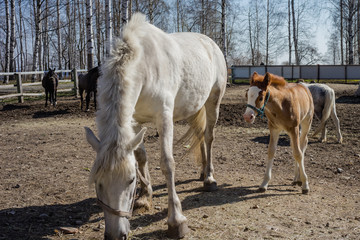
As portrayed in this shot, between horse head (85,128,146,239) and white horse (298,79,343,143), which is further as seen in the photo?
white horse (298,79,343,143)

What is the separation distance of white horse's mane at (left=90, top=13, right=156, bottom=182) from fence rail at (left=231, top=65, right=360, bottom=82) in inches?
1007

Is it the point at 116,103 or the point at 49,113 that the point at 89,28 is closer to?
the point at 49,113

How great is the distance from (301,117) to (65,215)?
354 cm

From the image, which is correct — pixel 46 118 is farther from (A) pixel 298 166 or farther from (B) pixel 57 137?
(A) pixel 298 166

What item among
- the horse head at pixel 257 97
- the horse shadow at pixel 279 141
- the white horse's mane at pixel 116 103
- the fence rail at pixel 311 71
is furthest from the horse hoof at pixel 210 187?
the fence rail at pixel 311 71

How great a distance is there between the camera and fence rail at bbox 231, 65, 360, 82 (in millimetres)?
25062

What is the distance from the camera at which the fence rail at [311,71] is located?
25.1 meters

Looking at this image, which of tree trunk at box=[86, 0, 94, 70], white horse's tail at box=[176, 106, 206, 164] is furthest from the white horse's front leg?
tree trunk at box=[86, 0, 94, 70]

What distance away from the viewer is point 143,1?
2867 cm

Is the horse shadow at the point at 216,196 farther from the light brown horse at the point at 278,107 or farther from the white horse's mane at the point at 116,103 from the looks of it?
the white horse's mane at the point at 116,103

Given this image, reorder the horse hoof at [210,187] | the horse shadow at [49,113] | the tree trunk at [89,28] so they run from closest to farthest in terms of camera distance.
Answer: the horse hoof at [210,187] → the horse shadow at [49,113] → the tree trunk at [89,28]

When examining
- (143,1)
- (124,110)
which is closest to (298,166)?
(124,110)

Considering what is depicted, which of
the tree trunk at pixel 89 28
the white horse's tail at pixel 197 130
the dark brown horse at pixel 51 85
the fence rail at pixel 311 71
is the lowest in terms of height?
the white horse's tail at pixel 197 130

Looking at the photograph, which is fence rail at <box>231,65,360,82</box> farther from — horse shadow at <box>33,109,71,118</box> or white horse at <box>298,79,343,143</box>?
white horse at <box>298,79,343,143</box>
